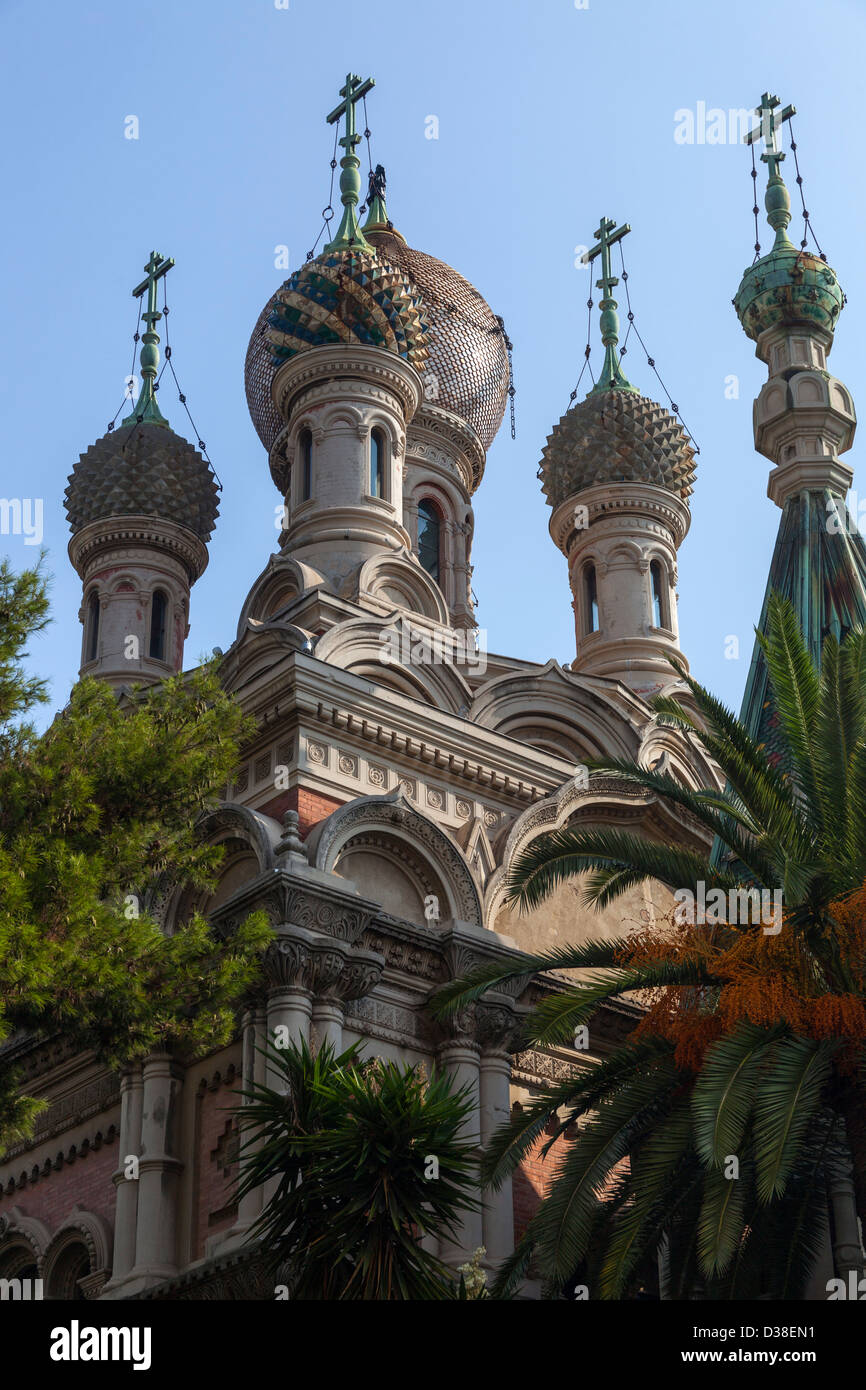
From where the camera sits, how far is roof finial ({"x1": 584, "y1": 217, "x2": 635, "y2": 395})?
28.3 m

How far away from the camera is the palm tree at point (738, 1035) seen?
11953mm

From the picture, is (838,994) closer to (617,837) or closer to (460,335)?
(617,837)

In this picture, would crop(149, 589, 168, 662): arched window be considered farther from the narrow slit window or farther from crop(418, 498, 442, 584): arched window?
crop(418, 498, 442, 584): arched window

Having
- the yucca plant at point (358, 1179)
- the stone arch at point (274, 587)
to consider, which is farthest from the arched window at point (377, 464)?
the yucca plant at point (358, 1179)

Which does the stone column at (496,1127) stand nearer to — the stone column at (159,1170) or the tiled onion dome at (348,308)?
the stone column at (159,1170)

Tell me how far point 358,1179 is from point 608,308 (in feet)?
65.7

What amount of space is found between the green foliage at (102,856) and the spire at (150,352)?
14988 mm

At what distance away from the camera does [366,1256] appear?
37.1 feet

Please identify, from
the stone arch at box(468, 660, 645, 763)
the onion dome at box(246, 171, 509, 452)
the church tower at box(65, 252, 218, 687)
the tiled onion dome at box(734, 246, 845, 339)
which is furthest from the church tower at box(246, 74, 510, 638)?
the tiled onion dome at box(734, 246, 845, 339)

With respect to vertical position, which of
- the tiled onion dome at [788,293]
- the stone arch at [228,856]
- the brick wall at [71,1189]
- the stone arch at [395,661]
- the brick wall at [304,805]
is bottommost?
the brick wall at [71,1189]

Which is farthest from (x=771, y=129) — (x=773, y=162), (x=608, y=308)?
(x=608, y=308)

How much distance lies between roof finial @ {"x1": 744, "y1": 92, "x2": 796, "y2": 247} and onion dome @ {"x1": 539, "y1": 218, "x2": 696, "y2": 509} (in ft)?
13.5

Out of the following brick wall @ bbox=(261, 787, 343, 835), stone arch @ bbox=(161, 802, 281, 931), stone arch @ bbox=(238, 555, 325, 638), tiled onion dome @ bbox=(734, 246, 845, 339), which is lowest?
stone arch @ bbox=(161, 802, 281, 931)
